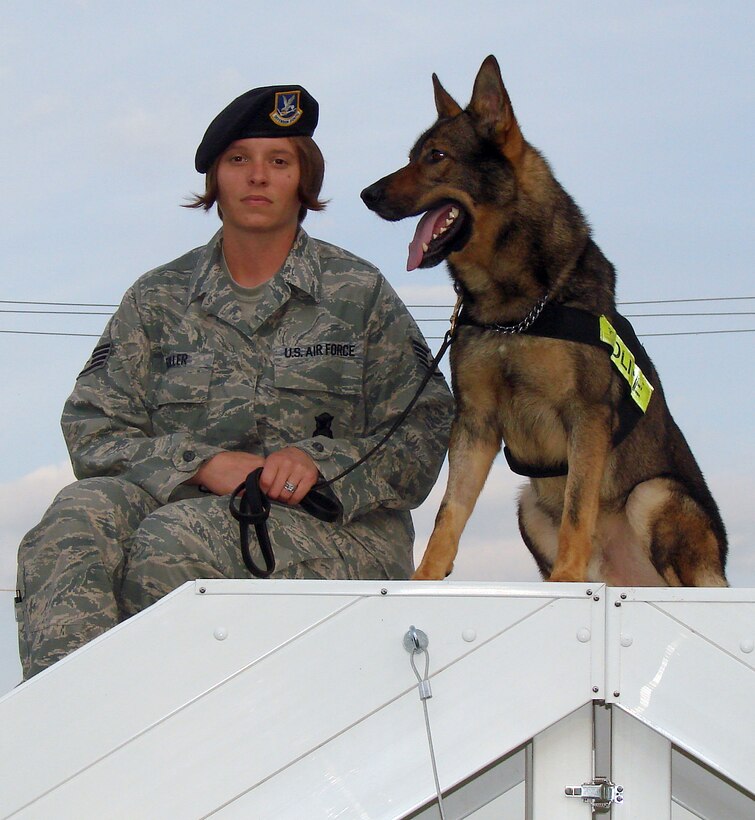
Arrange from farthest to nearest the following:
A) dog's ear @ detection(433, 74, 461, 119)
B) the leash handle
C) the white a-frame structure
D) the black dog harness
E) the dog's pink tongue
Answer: dog's ear @ detection(433, 74, 461, 119) → the dog's pink tongue → the black dog harness → the leash handle → the white a-frame structure

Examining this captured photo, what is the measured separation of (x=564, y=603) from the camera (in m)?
1.86

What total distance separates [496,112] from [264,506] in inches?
48.2

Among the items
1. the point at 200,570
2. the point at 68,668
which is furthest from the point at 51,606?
the point at 68,668

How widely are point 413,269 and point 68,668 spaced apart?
1.34m

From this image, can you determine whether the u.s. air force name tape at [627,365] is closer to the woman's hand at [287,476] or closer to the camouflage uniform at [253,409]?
the camouflage uniform at [253,409]

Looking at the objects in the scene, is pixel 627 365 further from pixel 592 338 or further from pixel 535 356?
pixel 535 356

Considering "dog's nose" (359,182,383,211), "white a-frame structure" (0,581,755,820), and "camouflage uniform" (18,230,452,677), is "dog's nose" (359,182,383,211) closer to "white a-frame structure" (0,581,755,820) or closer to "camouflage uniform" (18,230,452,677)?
"camouflage uniform" (18,230,452,677)

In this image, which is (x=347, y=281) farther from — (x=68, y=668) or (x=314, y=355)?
(x=68, y=668)

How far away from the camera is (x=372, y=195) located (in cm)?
279

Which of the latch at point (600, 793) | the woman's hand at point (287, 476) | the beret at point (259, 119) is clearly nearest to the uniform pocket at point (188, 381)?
the woman's hand at point (287, 476)

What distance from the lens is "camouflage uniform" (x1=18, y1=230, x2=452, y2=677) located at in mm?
2668

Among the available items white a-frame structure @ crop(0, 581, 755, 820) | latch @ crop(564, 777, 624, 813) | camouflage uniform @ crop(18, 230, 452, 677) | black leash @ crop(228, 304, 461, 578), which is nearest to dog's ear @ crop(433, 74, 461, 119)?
camouflage uniform @ crop(18, 230, 452, 677)

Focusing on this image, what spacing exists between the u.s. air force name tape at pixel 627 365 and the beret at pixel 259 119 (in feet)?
3.49

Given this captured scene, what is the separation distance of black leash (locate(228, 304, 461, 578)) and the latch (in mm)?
1030
